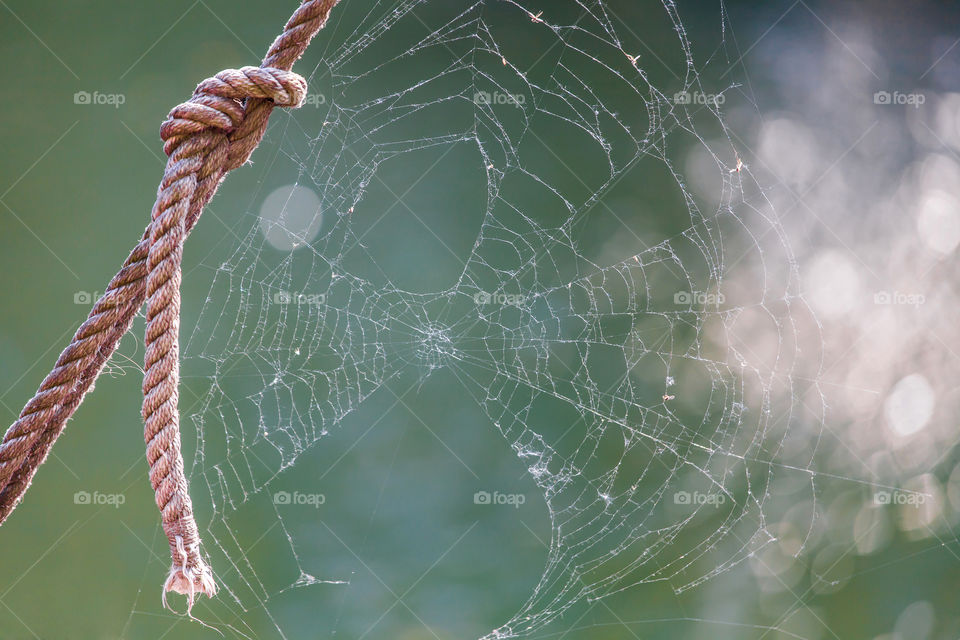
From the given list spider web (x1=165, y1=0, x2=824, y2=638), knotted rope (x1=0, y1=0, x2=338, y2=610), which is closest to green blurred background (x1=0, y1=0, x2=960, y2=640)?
spider web (x1=165, y1=0, x2=824, y2=638)

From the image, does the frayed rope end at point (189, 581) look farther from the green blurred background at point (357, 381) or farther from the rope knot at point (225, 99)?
the green blurred background at point (357, 381)

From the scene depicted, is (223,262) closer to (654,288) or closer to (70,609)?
(70,609)

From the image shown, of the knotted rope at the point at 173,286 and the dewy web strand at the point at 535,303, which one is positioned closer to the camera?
the knotted rope at the point at 173,286

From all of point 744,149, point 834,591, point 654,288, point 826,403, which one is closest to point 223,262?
point 654,288

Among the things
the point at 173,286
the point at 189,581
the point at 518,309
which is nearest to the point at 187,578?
the point at 189,581

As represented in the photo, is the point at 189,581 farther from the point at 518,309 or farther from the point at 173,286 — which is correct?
the point at 518,309

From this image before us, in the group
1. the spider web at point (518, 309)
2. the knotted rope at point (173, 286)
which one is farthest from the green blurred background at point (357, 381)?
the knotted rope at point (173, 286)
